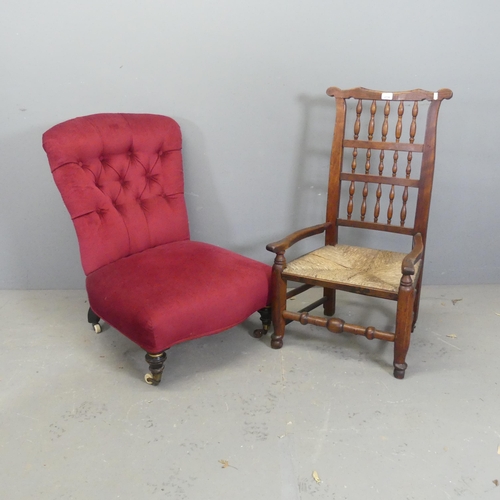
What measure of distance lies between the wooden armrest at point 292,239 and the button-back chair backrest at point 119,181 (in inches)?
24.0

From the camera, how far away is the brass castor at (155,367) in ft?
6.25

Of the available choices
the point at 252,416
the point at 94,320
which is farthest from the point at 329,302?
the point at 94,320

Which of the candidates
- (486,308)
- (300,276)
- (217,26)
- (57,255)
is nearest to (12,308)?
(57,255)

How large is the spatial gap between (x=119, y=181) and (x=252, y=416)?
1.22 m

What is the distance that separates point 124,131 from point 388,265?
131 centimetres

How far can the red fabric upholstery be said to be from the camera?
1925mm

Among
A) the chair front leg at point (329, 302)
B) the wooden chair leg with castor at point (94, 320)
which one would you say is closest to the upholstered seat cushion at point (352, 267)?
the chair front leg at point (329, 302)

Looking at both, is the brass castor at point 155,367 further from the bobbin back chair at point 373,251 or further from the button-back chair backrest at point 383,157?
the button-back chair backrest at point 383,157

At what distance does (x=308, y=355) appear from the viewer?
7.04 ft

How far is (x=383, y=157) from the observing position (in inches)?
91.6

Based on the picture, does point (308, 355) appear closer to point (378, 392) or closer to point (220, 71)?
point (378, 392)

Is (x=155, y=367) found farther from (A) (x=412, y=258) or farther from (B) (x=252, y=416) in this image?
(A) (x=412, y=258)

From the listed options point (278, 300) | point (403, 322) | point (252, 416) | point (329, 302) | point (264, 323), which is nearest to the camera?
point (252, 416)

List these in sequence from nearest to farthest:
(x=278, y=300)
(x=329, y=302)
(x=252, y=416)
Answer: (x=252, y=416) < (x=278, y=300) < (x=329, y=302)
